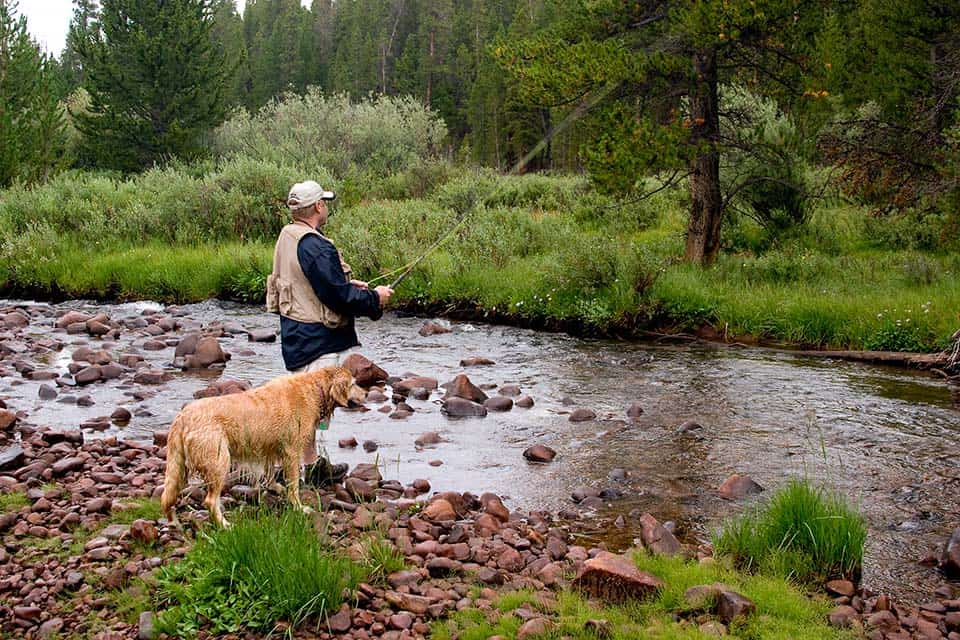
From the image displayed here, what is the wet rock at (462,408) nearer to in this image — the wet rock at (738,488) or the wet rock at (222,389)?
the wet rock at (222,389)

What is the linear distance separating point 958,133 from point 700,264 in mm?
4548

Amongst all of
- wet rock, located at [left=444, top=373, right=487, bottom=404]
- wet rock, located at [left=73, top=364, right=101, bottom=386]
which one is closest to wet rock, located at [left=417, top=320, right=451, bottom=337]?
wet rock, located at [left=444, top=373, right=487, bottom=404]

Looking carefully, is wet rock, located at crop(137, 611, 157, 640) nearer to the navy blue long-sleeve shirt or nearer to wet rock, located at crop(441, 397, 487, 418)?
the navy blue long-sleeve shirt

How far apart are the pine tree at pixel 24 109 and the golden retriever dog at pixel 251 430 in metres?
25.9

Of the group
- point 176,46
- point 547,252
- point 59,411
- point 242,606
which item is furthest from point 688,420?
point 176,46

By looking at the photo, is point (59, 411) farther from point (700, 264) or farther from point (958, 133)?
point (958, 133)

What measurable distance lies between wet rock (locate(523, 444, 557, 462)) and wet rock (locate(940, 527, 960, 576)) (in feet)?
11.3

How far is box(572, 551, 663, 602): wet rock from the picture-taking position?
4.95m

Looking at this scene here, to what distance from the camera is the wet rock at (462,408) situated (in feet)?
32.5

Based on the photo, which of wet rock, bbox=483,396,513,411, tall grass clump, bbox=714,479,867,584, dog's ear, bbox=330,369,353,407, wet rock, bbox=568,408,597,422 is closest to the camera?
tall grass clump, bbox=714,479,867,584

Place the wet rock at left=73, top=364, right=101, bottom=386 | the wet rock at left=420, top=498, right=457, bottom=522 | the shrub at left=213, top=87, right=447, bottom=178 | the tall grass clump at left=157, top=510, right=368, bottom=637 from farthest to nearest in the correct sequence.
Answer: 1. the shrub at left=213, top=87, right=447, bottom=178
2. the wet rock at left=73, top=364, right=101, bottom=386
3. the wet rock at left=420, top=498, right=457, bottom=522
4. the tall grass clump at left=157, top=510, right=368, bottom=637

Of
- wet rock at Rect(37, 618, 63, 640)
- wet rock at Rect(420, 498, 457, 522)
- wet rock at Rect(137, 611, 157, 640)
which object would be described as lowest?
wet rock at Rect(37, 618, 63, 640)

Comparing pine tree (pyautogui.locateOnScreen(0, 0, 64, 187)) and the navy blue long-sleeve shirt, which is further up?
pine tree (pyautogui.locateOnScreen(0, 0, 64, 187))

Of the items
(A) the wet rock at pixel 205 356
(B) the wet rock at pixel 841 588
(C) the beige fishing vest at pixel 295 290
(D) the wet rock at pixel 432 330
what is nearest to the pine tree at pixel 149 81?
(D) the wet rock at pixel 432 330
